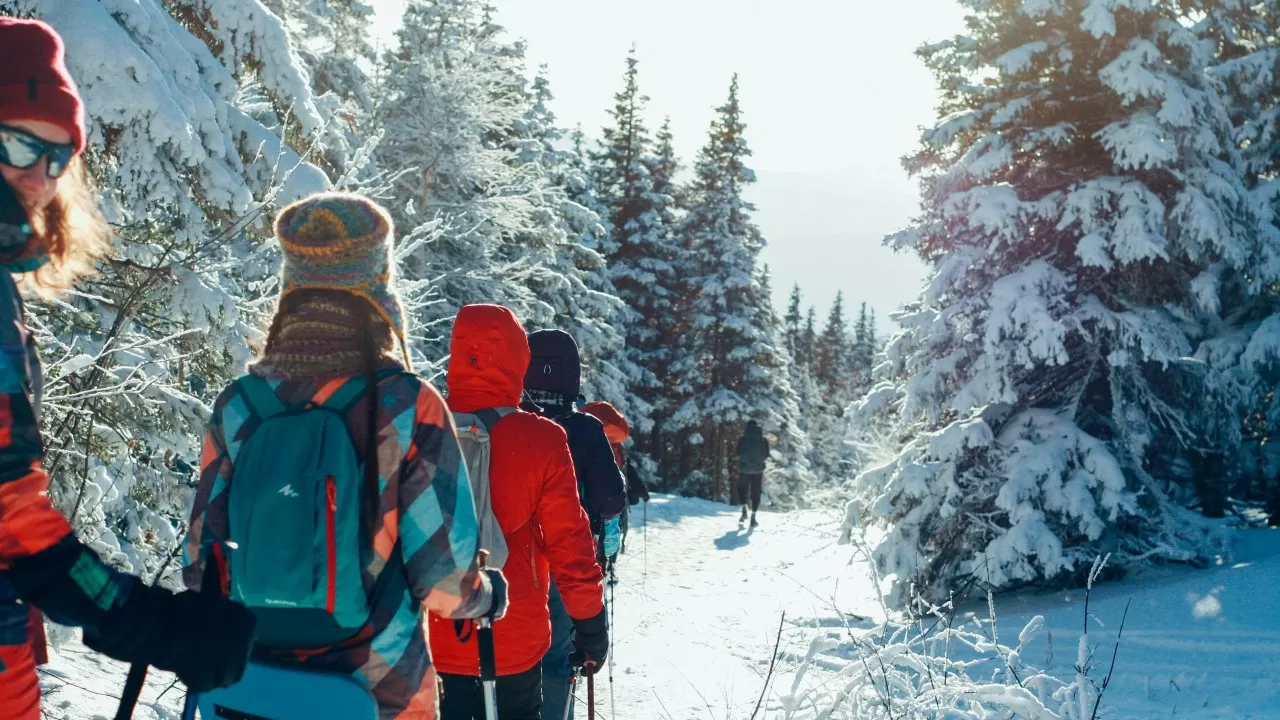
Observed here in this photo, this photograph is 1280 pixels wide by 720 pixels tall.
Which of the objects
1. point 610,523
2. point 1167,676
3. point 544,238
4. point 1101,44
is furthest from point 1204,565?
point 544,238

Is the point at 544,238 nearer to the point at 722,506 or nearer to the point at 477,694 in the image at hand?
the point at 722,506

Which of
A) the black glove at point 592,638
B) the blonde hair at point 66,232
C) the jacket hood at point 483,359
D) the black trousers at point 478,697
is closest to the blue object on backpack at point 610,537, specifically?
the black glove at point 592,638

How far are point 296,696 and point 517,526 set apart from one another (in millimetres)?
1453

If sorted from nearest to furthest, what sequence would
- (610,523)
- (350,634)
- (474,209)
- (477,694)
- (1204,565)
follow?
(350,634), (477,694), (610,523), (1204,565), (474,209)

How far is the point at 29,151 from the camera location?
5.63 feet

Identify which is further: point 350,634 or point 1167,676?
point 1167,676

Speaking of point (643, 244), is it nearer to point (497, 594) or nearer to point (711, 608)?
point (711, 608)

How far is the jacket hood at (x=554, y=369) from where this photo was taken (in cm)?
437

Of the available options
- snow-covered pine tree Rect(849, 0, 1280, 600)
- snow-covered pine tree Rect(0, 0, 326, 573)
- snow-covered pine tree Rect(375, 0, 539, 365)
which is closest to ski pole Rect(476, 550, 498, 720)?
snow-covered pine tree Rect(0, 0, 326, 573)

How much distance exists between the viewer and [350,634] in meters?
2.00

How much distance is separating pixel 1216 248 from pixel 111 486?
33.8 feet

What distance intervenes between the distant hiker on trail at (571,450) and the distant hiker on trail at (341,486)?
5.31 ft

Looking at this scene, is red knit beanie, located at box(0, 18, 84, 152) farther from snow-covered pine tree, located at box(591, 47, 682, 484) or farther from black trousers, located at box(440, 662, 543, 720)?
snow-covered pine tree, located at box(591, 47, 682, 484)

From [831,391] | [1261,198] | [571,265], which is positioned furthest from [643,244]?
[831,391]
